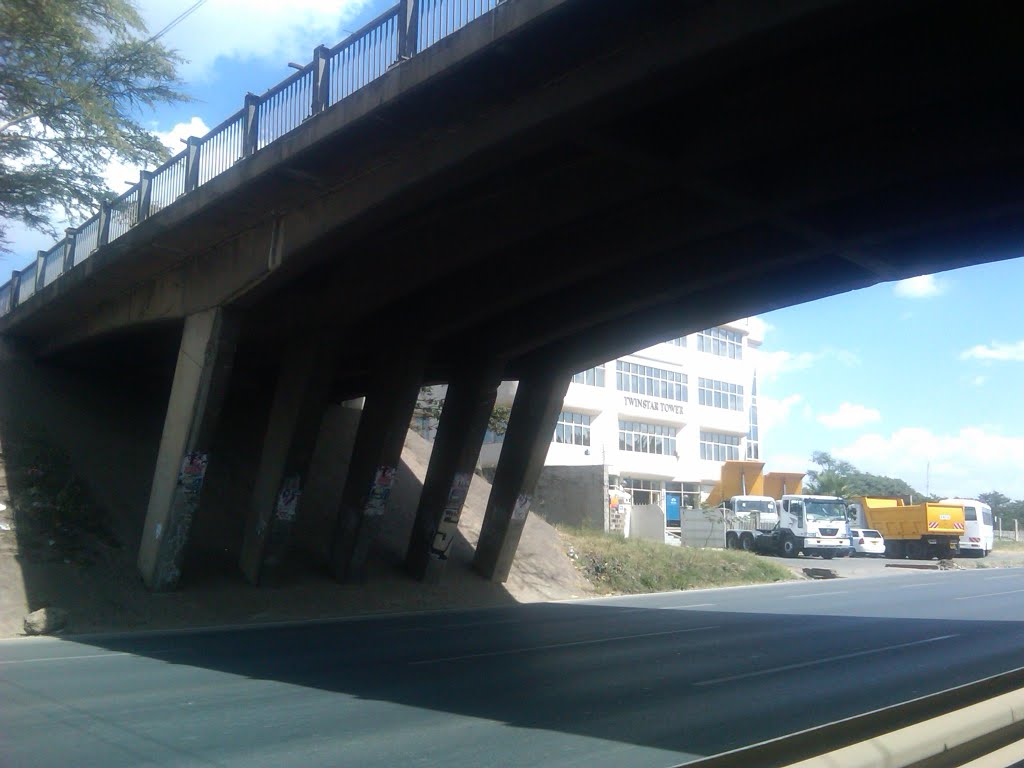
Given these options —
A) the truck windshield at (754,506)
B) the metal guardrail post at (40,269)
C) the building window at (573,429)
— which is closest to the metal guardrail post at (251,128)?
the metal guardrail post at (40,269)

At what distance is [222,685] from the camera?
10.6 meters

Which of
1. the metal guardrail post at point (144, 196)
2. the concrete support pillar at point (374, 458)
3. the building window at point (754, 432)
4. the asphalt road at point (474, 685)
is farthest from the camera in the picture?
the building window at point (754, 432)

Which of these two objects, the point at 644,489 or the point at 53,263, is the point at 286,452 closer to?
the point at 53,263

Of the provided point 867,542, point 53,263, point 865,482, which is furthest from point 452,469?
point 865,482

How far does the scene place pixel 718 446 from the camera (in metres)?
67.4

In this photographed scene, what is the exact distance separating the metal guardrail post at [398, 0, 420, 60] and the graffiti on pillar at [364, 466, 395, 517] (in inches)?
445

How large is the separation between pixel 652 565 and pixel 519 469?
666 centimetres

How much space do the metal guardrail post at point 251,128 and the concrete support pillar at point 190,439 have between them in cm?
344

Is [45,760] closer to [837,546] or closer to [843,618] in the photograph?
[843,618]

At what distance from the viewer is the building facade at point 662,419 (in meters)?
56.4

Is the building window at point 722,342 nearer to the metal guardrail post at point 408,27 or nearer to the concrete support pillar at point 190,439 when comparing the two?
the concrete support pillar at point 190,439

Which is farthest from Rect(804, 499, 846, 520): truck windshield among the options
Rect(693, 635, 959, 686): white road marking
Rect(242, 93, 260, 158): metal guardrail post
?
Rect(242, 93, 260, 158): metal guardrail post

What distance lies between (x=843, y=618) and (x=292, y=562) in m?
12.7

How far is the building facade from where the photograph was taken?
5638 centimetres
